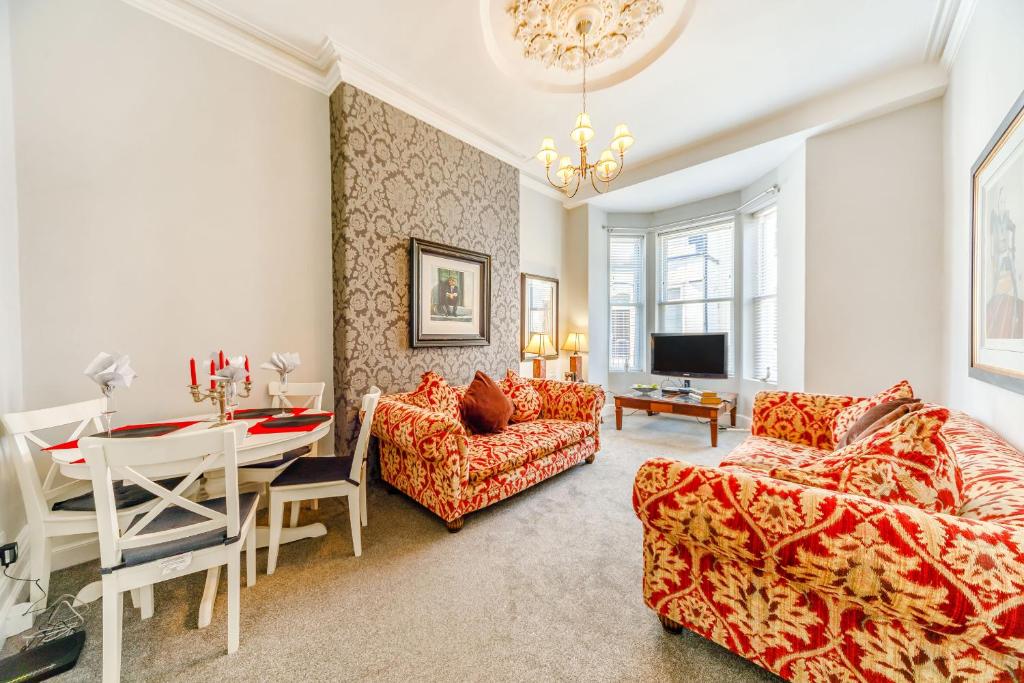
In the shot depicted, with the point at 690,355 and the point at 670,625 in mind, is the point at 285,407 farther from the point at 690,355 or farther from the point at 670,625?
the point at 690,355

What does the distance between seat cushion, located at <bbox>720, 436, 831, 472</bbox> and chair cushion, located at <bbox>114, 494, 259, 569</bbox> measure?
97.3 inches

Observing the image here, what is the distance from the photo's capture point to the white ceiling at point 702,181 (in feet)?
12.0

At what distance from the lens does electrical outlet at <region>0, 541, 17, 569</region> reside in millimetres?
1465

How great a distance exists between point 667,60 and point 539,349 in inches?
116

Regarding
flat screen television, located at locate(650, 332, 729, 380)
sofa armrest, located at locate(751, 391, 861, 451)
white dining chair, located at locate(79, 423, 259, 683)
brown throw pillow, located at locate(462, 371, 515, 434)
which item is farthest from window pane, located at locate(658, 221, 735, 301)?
white dining chair, located at locate(79, 423, 259, 683)

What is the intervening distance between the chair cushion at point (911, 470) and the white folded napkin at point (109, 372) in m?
2.78

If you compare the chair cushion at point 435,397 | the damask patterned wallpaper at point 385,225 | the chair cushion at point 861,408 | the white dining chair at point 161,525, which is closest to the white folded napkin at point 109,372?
the white dining chair at point 161,525

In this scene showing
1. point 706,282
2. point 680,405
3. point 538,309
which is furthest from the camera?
point 706,282

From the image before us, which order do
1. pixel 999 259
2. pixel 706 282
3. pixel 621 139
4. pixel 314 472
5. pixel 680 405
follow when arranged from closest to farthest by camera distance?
pixel 999 259 → pixel 314 472 → pixel 621 139 → pixel 680 405 → pixel 706 282

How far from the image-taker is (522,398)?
3.28 metres

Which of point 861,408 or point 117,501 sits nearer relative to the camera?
point 117,501

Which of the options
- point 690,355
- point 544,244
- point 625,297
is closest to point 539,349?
point 544,244

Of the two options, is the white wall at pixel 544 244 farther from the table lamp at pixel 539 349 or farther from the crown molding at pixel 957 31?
the crown molding at pixel 957 31

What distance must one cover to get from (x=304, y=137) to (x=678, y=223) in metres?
4.66
